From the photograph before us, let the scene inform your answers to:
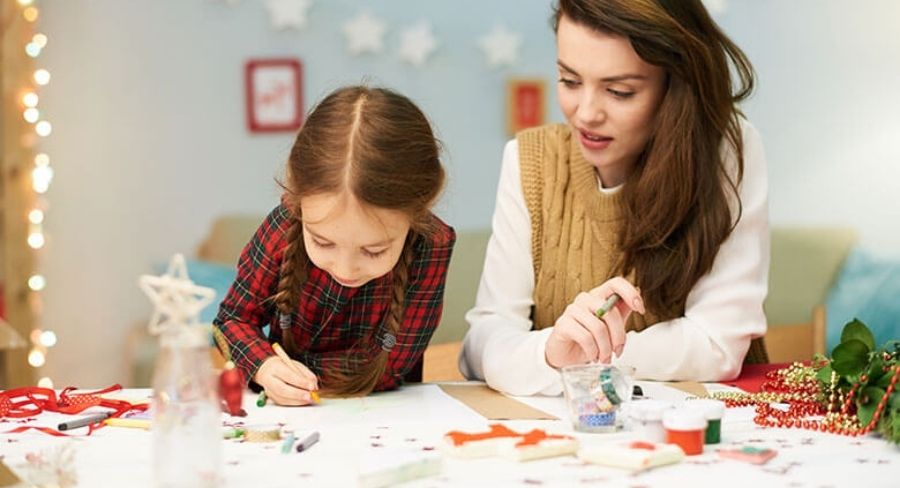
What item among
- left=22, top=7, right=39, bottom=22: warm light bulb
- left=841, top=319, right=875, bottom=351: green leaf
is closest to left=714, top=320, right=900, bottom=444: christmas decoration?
left=841, top=319, right=875, bottom=351: green leaf

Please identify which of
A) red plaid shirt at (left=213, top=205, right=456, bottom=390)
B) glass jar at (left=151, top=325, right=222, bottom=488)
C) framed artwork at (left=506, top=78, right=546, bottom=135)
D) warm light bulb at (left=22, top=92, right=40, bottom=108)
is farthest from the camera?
framed artwork at (left=506, top=78, right=546, bottom=135)

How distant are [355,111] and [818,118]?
302 centimetres

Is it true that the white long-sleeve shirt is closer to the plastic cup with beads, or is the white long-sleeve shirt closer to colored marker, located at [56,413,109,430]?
the plastic cup with beads

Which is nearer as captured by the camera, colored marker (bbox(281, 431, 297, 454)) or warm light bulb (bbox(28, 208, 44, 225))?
colored marker (bbox(281, 431, 297, 454))

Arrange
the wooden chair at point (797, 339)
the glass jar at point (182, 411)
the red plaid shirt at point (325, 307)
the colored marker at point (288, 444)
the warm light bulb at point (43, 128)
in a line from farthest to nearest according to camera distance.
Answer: the warm light bulb at point (43, 128), the wooden chair at point (797, 339), the red plaid shirt at point (325, 307), the colored marker at point (288, 444), the glass jar at point (182, 411)

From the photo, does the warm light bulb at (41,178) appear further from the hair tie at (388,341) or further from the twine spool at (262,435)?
the twine spool at (262,435)

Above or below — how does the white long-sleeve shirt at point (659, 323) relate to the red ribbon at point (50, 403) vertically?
above

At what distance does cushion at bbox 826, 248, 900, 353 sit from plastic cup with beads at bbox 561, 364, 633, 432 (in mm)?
2677

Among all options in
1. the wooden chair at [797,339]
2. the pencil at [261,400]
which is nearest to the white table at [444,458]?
the pencil at [261,400]

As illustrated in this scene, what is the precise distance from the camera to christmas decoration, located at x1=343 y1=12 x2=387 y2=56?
4.21 m

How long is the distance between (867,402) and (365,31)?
301 cm

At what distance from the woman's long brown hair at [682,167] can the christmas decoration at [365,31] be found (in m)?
2.25

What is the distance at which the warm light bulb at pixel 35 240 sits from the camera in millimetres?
4066

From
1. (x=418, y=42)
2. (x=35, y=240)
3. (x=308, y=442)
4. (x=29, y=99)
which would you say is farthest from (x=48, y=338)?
(x=308, y=442)
